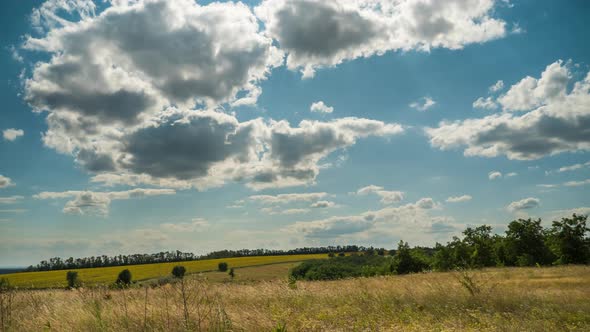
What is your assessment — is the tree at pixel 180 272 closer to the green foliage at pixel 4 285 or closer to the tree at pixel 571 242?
the green foliage at pixel 4 285

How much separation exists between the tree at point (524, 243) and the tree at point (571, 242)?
1278 mm

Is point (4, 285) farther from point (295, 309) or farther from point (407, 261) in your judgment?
point (407, 261)

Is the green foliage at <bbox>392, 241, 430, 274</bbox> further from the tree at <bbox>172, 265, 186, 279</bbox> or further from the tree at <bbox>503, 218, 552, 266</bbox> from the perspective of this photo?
the tree at <bbox>172, 265, 186, 279</bbox>

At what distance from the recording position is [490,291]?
13164mm

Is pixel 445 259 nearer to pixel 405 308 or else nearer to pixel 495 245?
pixel 495 245

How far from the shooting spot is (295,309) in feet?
37.0

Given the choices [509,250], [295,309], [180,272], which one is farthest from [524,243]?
[180,272]

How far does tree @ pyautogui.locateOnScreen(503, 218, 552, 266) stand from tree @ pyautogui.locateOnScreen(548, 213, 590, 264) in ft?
4.19

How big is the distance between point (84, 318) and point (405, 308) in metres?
8.89

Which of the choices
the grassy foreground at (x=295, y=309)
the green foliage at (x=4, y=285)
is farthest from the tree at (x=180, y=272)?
the green foliage at (x=4, y=285)

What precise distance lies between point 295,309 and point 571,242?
44192mm

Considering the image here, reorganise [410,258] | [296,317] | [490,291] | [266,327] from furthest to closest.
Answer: [410,258] < [490,291] < [296,317] < [266,327]

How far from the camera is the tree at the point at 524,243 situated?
43.7 m

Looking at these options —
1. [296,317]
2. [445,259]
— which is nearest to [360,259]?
[445,259]
